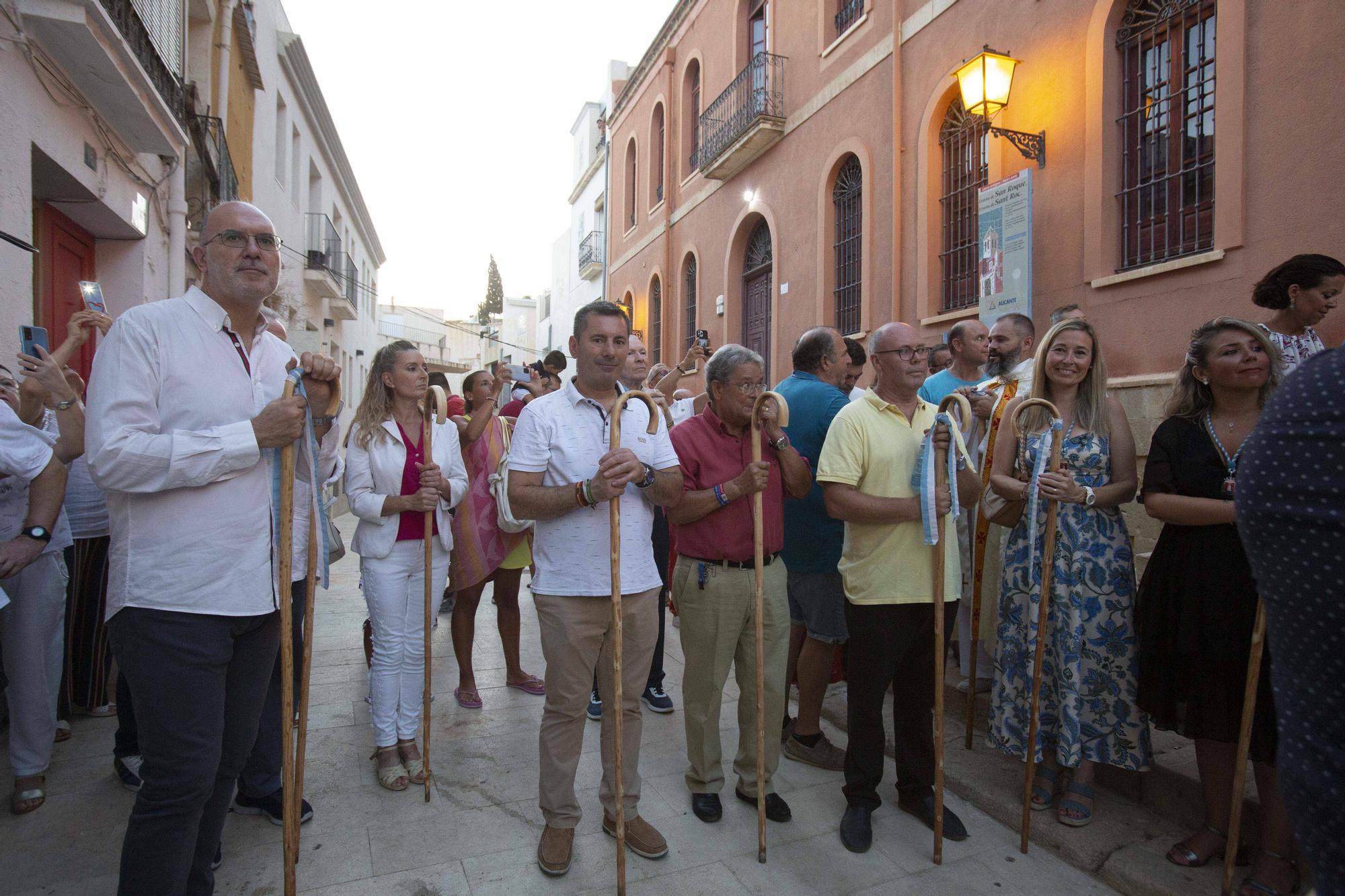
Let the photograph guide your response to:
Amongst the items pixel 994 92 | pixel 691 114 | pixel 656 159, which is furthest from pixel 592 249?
pixel 994 92

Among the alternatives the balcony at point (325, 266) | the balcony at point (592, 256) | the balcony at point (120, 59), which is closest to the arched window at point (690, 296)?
the balcony at point (592, 256)

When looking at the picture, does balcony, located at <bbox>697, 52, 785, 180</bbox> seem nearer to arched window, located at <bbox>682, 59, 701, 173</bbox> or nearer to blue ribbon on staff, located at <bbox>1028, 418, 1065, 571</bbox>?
arched window, located at <bbox>682, 59, 701, 173</bbox>

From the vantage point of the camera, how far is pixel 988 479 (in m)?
3.71

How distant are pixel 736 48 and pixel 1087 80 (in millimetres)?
7438

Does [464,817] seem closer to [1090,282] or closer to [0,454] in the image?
[0,454]

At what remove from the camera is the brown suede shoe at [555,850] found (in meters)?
2.80

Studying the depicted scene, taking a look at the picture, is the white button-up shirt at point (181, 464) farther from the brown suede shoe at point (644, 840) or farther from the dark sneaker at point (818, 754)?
the dark sneaker at point (818, 754)

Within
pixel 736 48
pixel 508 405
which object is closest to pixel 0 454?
pixel 508 405

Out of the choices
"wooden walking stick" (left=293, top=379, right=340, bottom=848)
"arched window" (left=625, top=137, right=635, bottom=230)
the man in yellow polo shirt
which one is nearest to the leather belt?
the man in yellow polo shirt

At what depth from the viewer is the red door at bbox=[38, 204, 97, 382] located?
5.56m

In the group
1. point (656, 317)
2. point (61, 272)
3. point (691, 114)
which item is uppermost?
point (691, 114)

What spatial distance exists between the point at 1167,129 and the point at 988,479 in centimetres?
385

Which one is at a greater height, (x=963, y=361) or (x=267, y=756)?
(x=963, y=361)

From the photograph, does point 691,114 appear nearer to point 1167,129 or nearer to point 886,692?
point 1167,129
